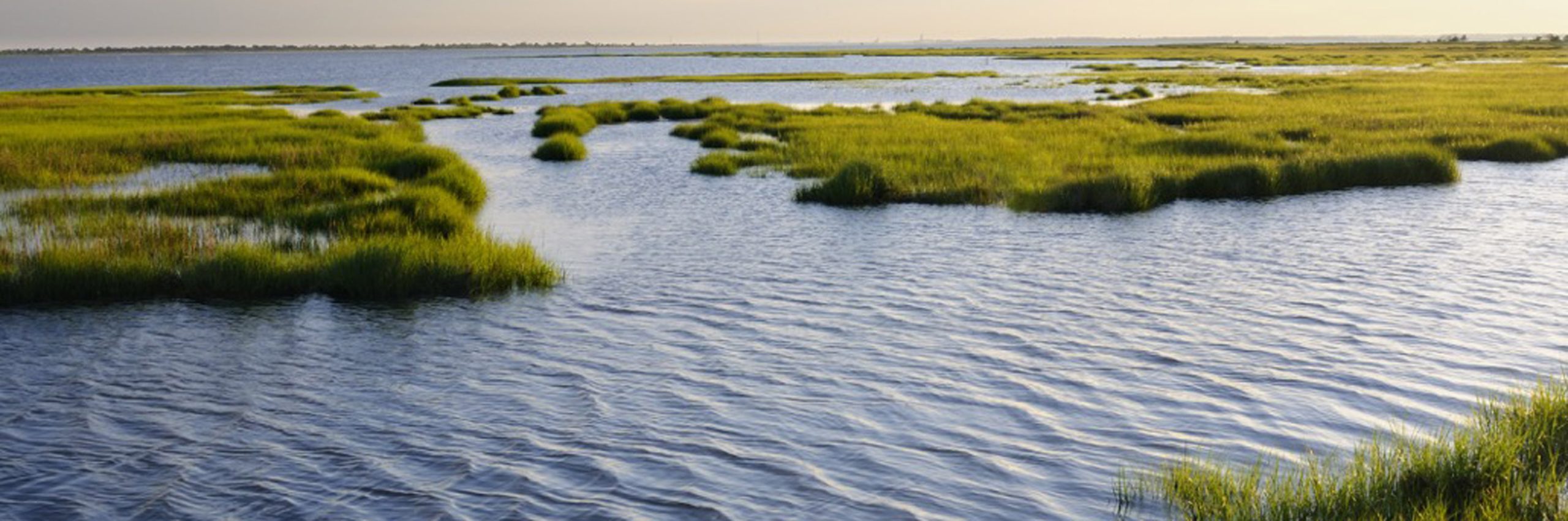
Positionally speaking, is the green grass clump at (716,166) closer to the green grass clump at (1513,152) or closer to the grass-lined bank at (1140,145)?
the grass-lined bank at (1140,145)

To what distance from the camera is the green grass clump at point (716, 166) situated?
3334 centimetres

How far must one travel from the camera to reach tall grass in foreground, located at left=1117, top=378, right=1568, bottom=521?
755 centimetres

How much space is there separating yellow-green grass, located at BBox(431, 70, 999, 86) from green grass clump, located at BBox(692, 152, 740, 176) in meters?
74.1

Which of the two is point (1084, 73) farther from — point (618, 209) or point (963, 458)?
point (963, 458)

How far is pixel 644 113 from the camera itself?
58.7 meters

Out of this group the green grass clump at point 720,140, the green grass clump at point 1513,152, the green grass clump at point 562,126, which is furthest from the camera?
the green grass clump at point 562,126

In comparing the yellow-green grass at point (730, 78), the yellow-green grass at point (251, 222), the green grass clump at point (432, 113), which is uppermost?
the yellow-green grass at point (251, 222)

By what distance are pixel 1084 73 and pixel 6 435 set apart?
107808 mm

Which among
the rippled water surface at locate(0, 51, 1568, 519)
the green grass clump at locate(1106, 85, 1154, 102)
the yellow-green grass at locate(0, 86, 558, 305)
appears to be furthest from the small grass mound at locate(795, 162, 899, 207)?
the green grass clump at locate(1106, 85, 1154, 102)

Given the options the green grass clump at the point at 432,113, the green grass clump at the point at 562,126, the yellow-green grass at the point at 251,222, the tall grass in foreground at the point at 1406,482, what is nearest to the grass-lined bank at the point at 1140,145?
the green grass clump at the point at 562,126

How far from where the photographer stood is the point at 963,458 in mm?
9953

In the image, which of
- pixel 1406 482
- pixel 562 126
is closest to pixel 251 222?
pixel 1406 482

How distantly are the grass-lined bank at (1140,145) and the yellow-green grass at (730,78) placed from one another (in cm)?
5372

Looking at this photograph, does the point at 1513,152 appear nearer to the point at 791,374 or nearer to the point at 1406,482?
the point at 791,374
